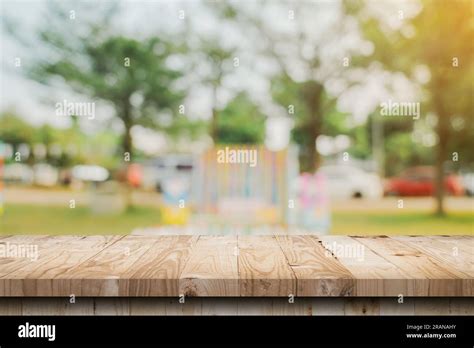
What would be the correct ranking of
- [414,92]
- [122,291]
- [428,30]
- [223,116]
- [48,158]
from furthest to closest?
[48,158] < [223,116] < [414,92] < [428,30] < [122,291]

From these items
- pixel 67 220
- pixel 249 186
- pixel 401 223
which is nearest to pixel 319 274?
pixel 249 186

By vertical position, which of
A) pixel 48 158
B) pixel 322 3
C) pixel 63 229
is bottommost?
pixel 63 229

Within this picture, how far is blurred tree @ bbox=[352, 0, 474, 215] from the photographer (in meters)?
16.0

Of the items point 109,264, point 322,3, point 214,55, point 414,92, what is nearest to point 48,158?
point 214,55

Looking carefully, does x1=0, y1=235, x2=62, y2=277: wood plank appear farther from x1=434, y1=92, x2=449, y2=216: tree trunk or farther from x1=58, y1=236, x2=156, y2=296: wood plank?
x1=434, y1=92, x2=449, y2=216: tree trunk

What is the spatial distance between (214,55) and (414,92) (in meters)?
6.28

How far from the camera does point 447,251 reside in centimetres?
206

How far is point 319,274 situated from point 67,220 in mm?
14568

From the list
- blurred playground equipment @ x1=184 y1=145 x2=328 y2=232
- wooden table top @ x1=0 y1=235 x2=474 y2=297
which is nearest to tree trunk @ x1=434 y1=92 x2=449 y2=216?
blurred playground equipment @ x1=184 y1=145 x2=328 y2=232

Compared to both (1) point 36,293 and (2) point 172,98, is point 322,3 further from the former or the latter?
(1) point 36,293

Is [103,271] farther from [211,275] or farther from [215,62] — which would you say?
[215,62]

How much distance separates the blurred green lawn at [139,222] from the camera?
13.3 m

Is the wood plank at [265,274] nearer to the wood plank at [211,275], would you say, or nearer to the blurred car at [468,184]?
the wood plank at [211,275]

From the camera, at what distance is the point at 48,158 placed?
30281 mm
